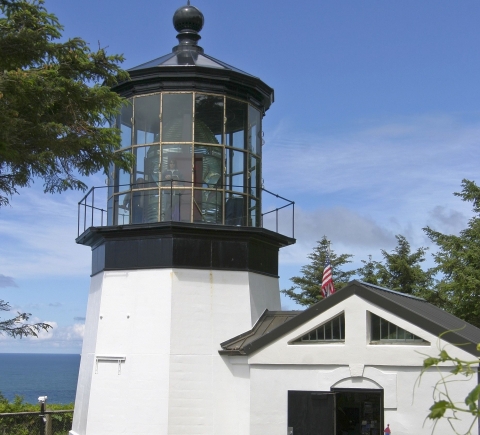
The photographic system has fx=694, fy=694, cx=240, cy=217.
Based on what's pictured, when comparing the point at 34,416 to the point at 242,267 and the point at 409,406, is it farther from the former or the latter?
the point at 409,406

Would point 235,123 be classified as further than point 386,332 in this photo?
Yes

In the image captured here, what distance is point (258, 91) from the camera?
1410cm

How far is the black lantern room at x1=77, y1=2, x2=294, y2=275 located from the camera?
13.1 meters

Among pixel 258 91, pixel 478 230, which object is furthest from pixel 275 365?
pixel 478 230

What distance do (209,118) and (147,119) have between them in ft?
4.00

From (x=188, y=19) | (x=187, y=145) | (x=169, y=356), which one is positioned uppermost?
(x=188, y=19)

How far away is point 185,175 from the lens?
13.1 meters

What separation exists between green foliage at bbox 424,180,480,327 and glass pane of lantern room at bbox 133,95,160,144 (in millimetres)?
12773

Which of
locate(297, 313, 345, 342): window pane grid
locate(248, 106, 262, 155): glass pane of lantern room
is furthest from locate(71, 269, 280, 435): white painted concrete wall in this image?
locate(248, 106, 262, 155): glass pane of lantern room

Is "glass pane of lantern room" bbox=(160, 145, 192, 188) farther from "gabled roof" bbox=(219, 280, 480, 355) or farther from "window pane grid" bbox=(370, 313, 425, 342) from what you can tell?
"window pane grid" bbox=(370, 313, 425, 342)

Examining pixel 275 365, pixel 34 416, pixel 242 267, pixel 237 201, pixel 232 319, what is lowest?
pixel 34 416

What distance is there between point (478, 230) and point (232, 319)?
42.9 ft

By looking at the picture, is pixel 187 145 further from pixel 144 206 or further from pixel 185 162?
pixel 144 206

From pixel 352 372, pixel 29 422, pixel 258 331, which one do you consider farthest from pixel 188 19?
pixel 29 422
